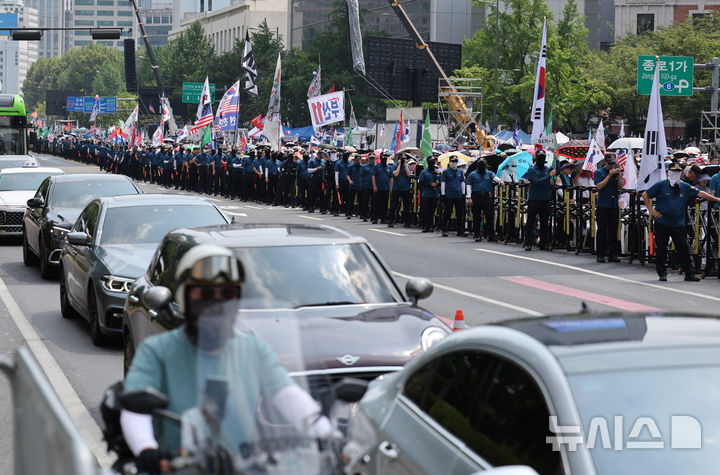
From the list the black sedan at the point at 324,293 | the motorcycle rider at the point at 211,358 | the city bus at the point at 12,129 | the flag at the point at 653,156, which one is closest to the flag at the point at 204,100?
the city bus at the point at 12,129

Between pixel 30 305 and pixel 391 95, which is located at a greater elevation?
pixel 391 95

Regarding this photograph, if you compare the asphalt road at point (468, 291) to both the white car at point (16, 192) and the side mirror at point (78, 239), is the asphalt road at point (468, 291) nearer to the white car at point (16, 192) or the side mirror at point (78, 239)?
the white car at point (16, 192)

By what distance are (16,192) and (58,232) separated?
812 cm

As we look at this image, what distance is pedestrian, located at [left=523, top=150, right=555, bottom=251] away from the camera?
21.8 m

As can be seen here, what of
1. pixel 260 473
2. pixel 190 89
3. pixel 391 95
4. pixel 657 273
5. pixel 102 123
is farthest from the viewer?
pixel 102 123

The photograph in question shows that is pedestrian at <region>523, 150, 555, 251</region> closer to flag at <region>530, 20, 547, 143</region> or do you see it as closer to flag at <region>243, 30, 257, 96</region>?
flag at <region>530, 20, 547, 143</region>

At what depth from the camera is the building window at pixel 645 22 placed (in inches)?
3765

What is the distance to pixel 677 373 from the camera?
13.0 feet

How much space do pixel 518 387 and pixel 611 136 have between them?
7197 cm

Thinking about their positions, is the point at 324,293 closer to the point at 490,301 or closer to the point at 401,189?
the point at 490,301

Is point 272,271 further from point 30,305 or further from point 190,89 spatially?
point 190,89

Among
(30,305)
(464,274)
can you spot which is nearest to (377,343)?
(30,305)

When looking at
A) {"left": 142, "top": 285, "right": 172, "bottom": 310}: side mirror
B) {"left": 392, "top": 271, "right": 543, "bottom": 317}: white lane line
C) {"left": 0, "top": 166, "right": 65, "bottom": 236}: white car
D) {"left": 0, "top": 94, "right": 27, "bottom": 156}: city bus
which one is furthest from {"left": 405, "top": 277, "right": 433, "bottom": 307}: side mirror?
{"left": 0, "top": 94, "right": 27, "bottom": 156}: city bus

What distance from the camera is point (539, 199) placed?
867 inches
